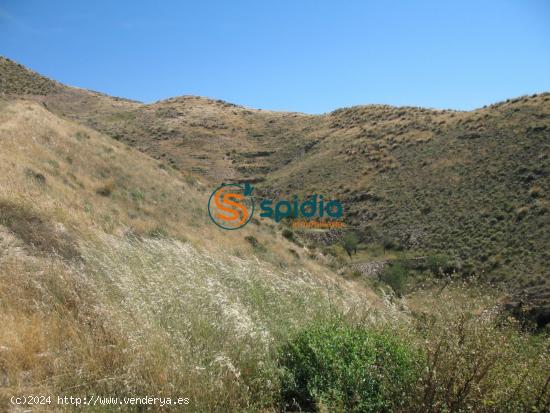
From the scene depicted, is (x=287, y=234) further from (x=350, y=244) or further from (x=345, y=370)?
(x=345, y=370)

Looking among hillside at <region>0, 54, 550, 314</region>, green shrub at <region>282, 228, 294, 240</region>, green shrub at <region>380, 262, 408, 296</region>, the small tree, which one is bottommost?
green shrub at <region>380, 262, 408, 296</region>

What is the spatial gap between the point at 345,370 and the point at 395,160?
48.0m

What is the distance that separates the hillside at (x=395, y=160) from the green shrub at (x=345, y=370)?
12102 mm

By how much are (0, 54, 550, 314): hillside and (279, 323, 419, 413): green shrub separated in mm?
12102

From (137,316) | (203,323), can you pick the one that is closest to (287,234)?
(203,323)

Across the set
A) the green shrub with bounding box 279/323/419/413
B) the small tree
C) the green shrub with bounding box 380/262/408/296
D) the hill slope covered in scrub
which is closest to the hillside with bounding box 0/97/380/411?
the hill slope covered in scrub

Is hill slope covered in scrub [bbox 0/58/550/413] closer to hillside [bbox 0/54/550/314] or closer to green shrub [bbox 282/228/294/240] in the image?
green shrub [bbox 282/228/294/240]

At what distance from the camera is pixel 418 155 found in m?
47.8

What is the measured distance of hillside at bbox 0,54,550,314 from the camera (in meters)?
31.1

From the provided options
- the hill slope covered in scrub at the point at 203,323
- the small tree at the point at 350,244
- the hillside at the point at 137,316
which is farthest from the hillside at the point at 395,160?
the hillside at the point at 137,316

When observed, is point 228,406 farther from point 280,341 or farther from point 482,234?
point 482,234

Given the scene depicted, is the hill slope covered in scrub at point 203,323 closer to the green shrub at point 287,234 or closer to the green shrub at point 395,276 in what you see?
the green shrub at point 287,234

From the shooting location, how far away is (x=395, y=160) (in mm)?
49094

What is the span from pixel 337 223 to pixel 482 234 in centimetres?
1383
